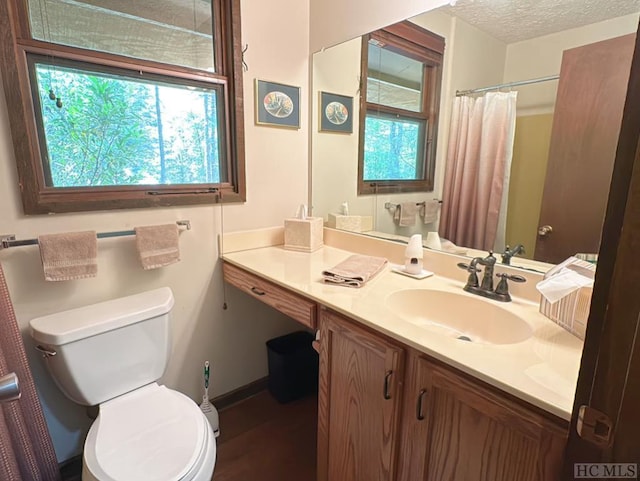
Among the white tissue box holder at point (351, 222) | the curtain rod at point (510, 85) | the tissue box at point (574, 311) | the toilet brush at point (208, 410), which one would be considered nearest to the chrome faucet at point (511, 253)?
the tissue box at point (574, 311)

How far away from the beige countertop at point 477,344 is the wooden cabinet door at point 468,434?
0.05 m

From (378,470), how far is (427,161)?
1.24 m

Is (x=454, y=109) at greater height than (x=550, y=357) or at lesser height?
greater

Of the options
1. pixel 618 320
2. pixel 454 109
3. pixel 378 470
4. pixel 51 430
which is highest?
pixel 454 109

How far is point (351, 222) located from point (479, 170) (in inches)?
29.6

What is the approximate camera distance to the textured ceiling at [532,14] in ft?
3.34

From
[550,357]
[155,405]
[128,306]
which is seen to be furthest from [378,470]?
[128,306]

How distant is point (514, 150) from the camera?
1.25 meters

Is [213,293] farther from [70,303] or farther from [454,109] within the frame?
[454,109]

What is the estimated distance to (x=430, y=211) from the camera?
5.15 ft

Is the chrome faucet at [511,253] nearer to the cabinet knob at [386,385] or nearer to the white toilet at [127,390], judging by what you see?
the cabinet knob at [386,385]

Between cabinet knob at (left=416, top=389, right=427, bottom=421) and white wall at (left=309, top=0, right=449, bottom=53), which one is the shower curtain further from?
white wall at (left=309, top=0, right=449, bottom=53)
